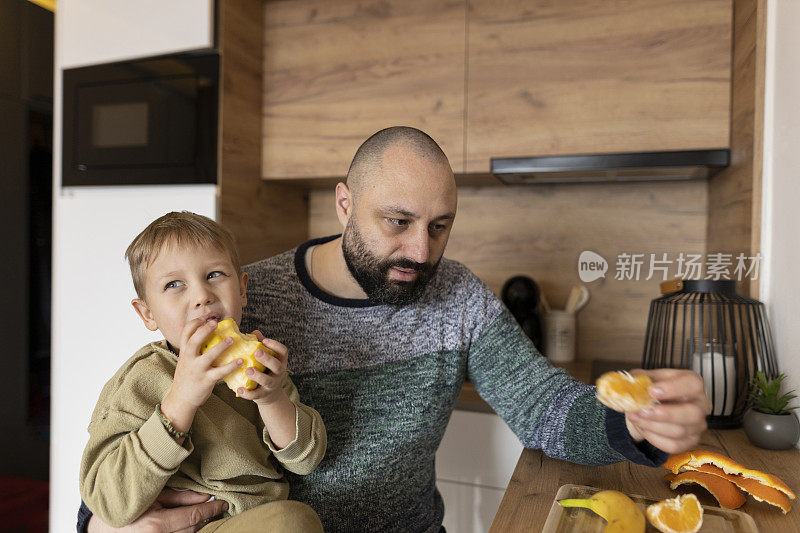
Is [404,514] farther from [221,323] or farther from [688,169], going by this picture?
[688,169]

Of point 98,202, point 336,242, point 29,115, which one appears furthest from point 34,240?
point 336,242

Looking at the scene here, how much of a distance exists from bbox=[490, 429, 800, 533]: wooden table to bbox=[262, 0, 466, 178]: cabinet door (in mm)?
1133

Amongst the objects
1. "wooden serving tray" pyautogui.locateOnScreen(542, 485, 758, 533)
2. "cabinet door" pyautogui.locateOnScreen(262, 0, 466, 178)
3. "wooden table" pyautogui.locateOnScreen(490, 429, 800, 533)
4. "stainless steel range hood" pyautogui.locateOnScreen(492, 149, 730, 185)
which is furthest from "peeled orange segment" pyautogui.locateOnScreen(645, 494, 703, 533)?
"cabinet door" pyautogui.locateOnScreen(262, 0, 466, 178)

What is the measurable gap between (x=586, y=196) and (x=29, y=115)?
1992 mm

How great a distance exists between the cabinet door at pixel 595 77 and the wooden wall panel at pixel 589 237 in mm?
340

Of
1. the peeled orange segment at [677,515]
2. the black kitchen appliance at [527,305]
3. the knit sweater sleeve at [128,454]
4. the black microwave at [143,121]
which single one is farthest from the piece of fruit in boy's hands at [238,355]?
the black kitchen appliance at [527,305]

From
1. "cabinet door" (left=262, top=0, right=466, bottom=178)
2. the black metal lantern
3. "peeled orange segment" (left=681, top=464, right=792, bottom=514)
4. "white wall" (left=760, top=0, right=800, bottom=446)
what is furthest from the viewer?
"cabinet door" (left=262, top=0, right=466, bottom=178)

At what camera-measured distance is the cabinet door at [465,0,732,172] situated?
1678mm

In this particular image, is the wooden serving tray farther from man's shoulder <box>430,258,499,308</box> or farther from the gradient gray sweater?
man's shoulder <box>430,258,499,308</box>

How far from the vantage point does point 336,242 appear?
4.15 ft

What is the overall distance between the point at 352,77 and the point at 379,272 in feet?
3.70

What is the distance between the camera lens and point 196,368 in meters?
0.76

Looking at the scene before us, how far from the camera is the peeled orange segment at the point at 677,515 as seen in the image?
75cm

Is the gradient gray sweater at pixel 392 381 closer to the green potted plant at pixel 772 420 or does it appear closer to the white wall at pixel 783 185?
the green potted plant at pixel 772 420
